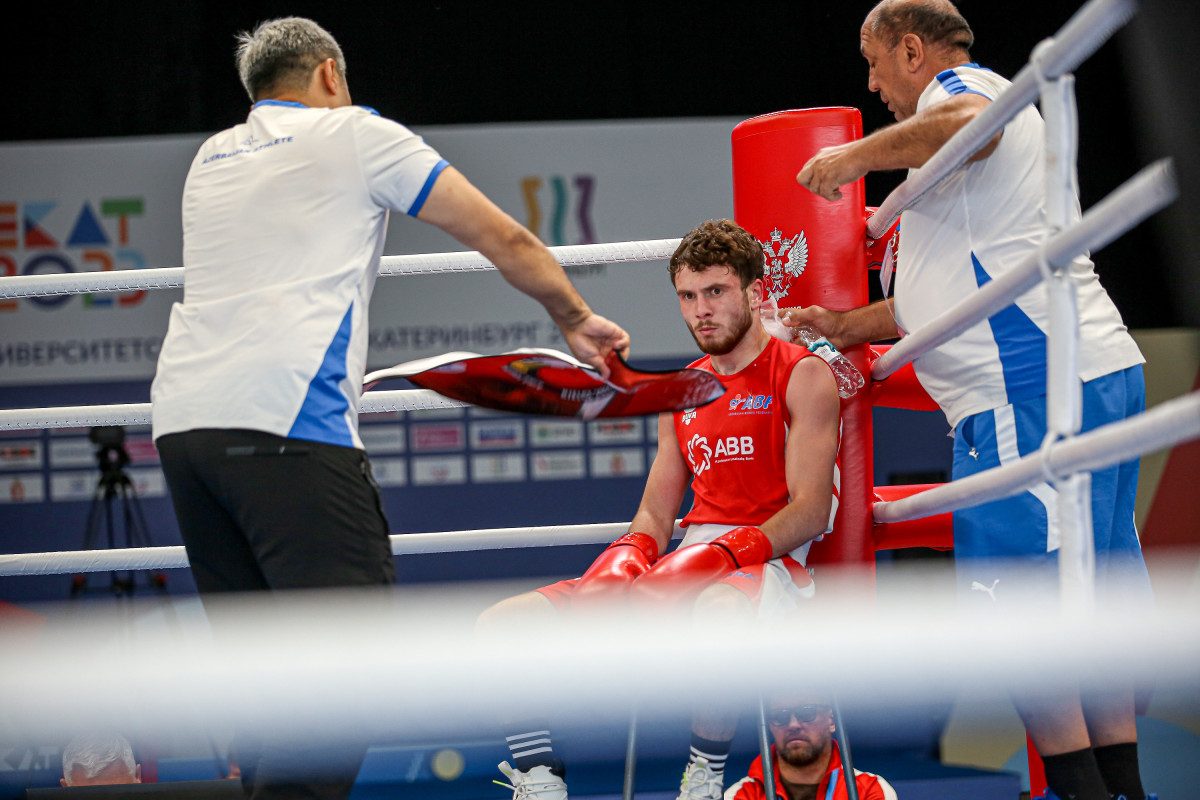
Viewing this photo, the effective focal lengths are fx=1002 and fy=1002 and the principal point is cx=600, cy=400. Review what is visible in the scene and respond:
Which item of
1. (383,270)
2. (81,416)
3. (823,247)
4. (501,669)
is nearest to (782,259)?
(823,247)

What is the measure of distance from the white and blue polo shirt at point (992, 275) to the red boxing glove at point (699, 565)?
380 mm

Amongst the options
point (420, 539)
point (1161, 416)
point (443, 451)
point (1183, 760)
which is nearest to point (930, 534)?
point (420, 539)

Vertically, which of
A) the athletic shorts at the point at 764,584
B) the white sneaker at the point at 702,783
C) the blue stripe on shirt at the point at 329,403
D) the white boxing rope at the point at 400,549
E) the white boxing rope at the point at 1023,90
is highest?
the white boxing rope at the point at 1023,90

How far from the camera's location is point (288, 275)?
4.18 feet

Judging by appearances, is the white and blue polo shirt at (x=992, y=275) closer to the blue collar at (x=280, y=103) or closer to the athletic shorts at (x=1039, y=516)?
the athletic shorts at (x=1039, y=516)

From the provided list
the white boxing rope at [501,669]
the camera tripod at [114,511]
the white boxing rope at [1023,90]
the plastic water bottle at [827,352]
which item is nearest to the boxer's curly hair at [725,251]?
the plastic water bottle at [827,352]

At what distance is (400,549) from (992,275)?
116 centimetres

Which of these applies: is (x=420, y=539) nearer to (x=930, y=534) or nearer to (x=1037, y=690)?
(x=930, y=534)

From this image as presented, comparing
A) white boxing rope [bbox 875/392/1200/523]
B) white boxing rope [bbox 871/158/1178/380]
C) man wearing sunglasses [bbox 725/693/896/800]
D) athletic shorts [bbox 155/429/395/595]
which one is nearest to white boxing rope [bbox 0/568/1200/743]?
white boxing rope [bbox 871/158/1178/380]

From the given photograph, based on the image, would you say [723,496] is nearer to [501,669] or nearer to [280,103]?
[280,103]

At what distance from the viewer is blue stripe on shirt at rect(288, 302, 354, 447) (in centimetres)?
123

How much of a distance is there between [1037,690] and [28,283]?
1988 mm

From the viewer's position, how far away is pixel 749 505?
67.4 inches

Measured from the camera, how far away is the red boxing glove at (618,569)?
1.58 meters
